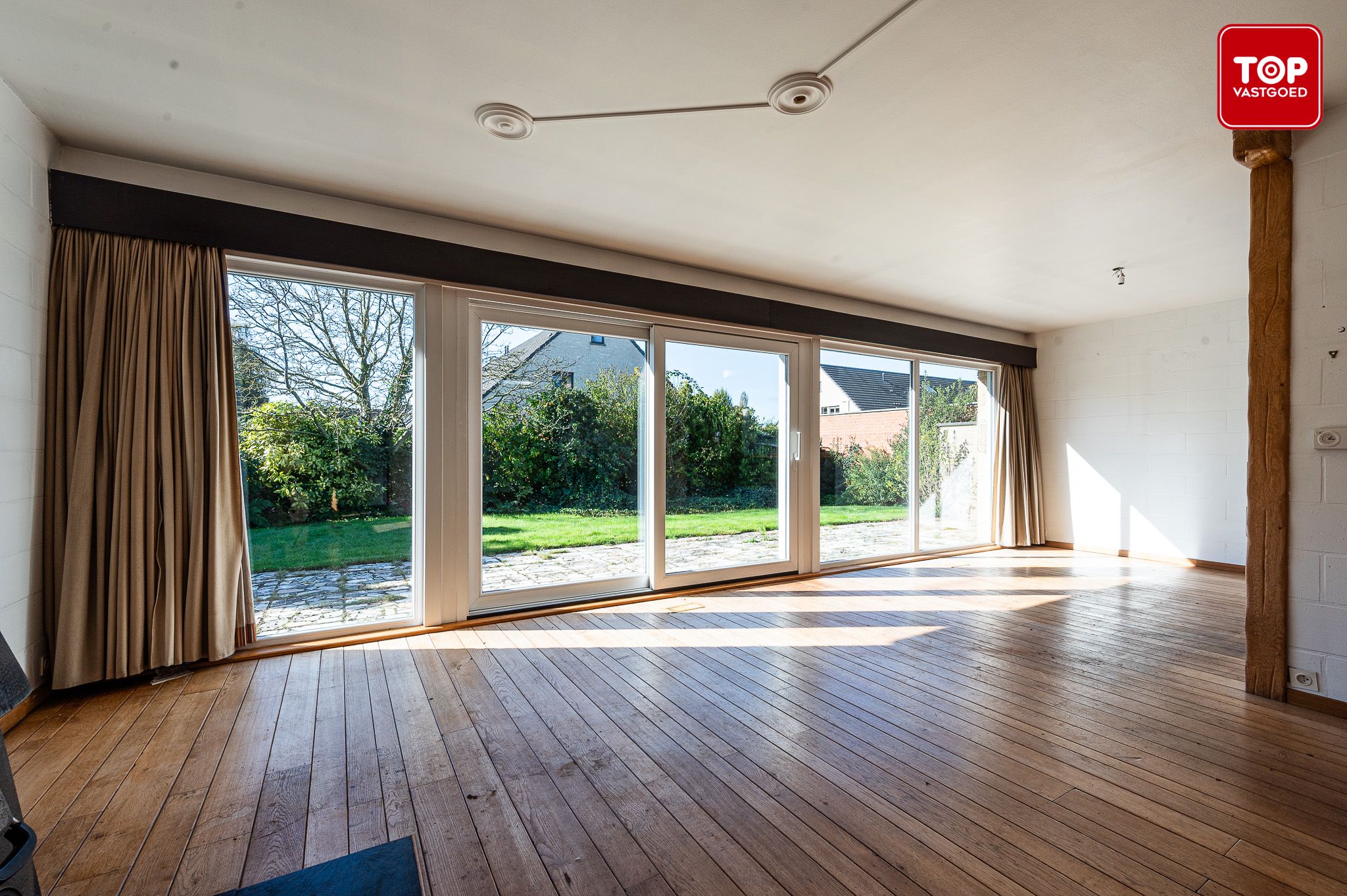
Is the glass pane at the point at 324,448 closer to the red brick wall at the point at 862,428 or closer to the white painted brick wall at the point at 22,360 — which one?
the white painted brick wall at the point at 22,360

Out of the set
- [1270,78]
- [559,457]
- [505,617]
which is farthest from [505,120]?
[1270,78]

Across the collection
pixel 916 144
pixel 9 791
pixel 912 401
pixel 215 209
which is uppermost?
pixel 916 144

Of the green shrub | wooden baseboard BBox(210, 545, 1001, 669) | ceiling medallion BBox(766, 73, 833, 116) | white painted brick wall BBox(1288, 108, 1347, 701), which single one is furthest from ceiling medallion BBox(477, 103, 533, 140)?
white painted brick wall BBox(1288, 108, 1347, 701)

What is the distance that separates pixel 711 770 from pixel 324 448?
2.83m

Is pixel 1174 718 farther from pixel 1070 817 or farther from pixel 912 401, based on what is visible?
pixel 912 401

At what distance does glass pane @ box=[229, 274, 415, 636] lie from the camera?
3.41 meters

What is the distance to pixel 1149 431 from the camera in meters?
6.26

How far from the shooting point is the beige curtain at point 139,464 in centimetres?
280

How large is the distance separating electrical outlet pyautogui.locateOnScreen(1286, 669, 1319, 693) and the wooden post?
1.0 inches

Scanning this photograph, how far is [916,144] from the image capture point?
287cm

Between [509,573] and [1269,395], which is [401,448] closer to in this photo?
[509,573]

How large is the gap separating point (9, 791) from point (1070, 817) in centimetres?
260

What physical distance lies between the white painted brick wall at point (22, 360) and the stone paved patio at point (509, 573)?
0.91 metres

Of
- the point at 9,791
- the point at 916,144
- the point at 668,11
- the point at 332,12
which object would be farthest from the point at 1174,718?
the point at 332,12
